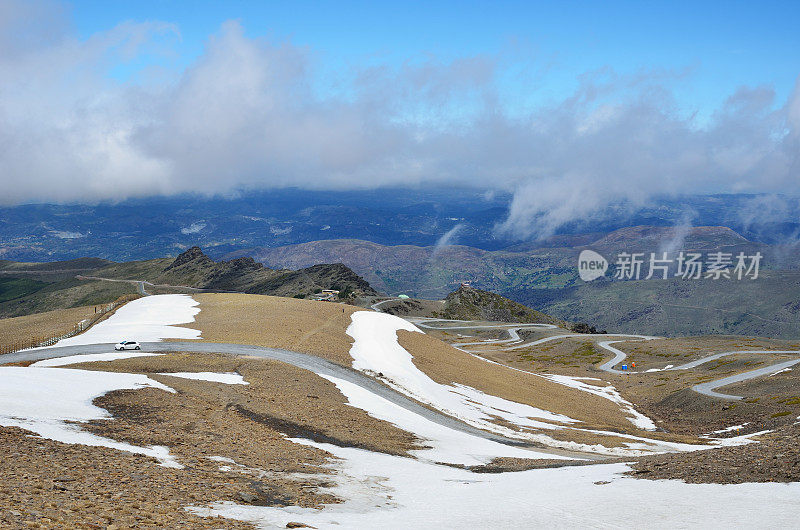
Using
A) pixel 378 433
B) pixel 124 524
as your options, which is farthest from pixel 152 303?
pixel 124 524

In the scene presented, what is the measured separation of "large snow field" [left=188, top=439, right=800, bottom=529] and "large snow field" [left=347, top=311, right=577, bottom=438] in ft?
76.4

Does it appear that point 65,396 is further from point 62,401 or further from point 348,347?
point 348,347

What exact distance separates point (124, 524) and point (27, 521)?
2124 millimetres

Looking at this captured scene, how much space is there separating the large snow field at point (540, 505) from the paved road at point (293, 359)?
19922 mm

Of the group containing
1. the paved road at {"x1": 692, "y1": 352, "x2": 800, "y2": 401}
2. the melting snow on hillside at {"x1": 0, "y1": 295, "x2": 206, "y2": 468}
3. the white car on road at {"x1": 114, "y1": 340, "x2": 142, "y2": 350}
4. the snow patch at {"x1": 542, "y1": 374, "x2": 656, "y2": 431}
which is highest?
the melting snow on hillside at {"x1": 0, "y1": 295, "x2": 206, "y2": 468}

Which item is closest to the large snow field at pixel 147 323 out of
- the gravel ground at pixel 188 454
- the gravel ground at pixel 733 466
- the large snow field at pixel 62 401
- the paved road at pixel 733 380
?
the gravel ground at pixel 188 454

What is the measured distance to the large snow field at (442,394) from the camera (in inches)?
1964

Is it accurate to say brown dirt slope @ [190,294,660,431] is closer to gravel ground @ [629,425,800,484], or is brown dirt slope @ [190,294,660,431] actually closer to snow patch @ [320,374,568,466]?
snow patch @ [320,374,568,466]

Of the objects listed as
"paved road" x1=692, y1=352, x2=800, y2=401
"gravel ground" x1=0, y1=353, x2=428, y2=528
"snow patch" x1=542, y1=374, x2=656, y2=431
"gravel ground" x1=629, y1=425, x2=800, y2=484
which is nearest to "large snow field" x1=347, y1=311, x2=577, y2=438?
"gravel ground" x1=0, y1=353, x2=428, y2=528

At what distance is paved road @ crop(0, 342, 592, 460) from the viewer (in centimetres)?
4550

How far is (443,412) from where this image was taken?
48.4 m

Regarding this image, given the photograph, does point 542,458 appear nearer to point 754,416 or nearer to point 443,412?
point 443,412

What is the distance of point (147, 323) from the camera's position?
7356 centimetres

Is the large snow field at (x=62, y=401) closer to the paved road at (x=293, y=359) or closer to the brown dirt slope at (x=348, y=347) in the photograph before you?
the paved road at (x=293, y=359)
